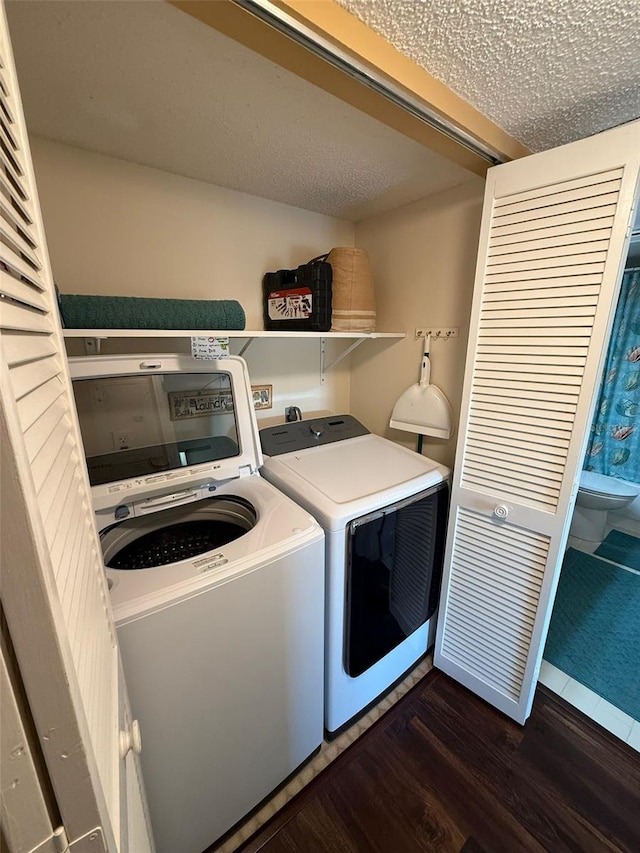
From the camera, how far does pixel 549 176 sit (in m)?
1.13

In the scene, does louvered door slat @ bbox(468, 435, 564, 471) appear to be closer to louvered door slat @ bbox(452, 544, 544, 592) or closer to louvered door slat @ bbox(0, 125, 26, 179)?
louvered door slat @ bbox(452, 544, 544, 592)

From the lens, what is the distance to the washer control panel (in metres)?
1.74

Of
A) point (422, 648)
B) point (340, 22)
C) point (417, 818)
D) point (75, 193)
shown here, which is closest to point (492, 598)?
point (422, 648)

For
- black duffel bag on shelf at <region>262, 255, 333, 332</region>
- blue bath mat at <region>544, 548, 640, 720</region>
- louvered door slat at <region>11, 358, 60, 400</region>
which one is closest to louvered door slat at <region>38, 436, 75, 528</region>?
louvered door slat at <region>11, 358, 60, 400</region>

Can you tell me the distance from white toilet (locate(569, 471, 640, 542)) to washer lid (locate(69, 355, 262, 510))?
8.75ft

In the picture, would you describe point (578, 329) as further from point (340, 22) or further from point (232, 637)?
point (232, 637)

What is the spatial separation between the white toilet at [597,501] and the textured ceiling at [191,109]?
251 centimetres

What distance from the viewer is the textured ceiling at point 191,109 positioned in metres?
0.80

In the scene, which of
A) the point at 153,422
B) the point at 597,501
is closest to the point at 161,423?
the point at 153,422

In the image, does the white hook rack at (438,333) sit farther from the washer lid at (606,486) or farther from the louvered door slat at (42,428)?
the washer lid at (606,486)

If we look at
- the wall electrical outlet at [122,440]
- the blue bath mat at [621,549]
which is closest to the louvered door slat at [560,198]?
the wall electrical outlet at [122,440]

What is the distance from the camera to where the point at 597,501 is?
2.70m

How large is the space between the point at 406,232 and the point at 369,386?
0.88 metres

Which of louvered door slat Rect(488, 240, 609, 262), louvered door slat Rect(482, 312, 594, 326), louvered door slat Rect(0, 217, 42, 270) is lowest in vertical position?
louvered door slat Rect(482, 312, 594, 326)
